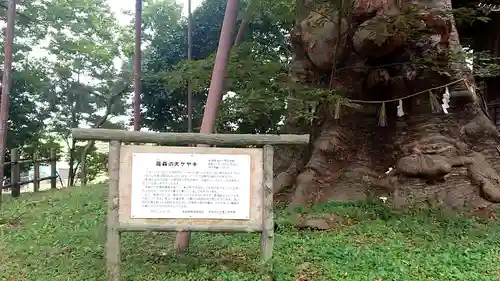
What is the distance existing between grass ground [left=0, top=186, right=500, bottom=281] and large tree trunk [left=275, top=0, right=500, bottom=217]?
0.65 meters

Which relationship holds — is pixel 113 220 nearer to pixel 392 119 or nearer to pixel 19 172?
pixel 392 119

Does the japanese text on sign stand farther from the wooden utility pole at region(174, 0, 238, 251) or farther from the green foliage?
the green foliage

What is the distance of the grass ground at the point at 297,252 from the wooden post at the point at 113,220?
243 millimetres

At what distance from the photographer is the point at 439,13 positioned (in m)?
7.06

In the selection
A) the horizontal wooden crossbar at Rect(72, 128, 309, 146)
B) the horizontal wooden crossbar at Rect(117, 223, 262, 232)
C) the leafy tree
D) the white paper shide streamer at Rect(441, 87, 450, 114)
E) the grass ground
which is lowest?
the grass ground

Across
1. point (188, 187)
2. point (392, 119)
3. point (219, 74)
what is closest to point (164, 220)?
point (188, 187)

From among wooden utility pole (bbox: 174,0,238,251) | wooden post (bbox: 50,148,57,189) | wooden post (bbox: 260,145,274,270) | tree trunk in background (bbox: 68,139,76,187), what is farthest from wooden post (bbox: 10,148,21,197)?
wooden post (bbox: 260,145,274,270)

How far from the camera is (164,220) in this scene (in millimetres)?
4496

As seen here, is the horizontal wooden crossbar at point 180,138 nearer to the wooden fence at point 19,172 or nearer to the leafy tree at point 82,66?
the wooden fence at point 19,172

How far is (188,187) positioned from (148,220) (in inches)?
20.0

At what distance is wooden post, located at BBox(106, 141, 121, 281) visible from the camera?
176 inches

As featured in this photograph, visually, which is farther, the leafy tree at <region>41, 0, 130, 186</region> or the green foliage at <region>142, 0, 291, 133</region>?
the leafy tree at <region>41, 0, 130, 186</region>

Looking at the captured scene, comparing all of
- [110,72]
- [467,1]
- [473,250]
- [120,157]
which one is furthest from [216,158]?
[110,72]

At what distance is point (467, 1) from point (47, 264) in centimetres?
929
